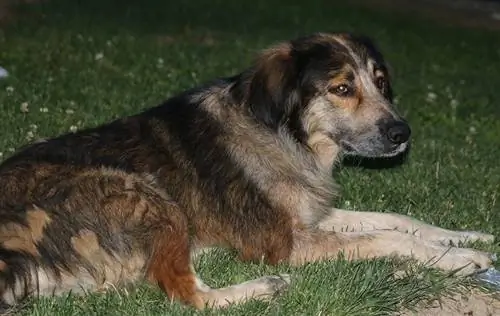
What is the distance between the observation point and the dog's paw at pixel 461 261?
6180 mm

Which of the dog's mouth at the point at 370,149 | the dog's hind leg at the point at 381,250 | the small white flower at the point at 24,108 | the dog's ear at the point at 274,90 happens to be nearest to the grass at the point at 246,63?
the small white flower at the point at 24,108

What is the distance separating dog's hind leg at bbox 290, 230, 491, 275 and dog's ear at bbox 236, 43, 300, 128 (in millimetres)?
805

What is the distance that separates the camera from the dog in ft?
18.2

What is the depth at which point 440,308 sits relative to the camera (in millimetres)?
5926

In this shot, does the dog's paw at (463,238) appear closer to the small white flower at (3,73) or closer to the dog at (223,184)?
the dog at (223,184)

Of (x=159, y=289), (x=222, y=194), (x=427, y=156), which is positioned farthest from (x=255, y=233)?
(x=427, y=156)

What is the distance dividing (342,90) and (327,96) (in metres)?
0.13

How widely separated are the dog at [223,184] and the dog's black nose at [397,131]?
2 centimetres

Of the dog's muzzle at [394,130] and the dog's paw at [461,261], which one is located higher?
the dog's muzzle at [394,130]

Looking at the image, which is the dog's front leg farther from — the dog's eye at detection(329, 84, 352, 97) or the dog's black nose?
the dog's eye at detection(329, 84, 352, 97)

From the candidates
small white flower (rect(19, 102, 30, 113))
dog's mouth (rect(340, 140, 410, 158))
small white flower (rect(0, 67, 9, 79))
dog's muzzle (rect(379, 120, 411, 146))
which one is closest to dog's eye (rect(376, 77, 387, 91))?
dog's muzzle (rect(379, 120, 411, 146))

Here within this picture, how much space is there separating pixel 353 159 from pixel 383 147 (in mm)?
1830

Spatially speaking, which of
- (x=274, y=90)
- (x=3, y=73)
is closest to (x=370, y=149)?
(x=274, y=90)

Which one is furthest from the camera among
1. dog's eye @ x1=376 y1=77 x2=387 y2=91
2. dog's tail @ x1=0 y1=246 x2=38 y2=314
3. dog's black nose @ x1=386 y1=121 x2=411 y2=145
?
dog's eye @ x1=376 y1=77 x2=387 y2=91
